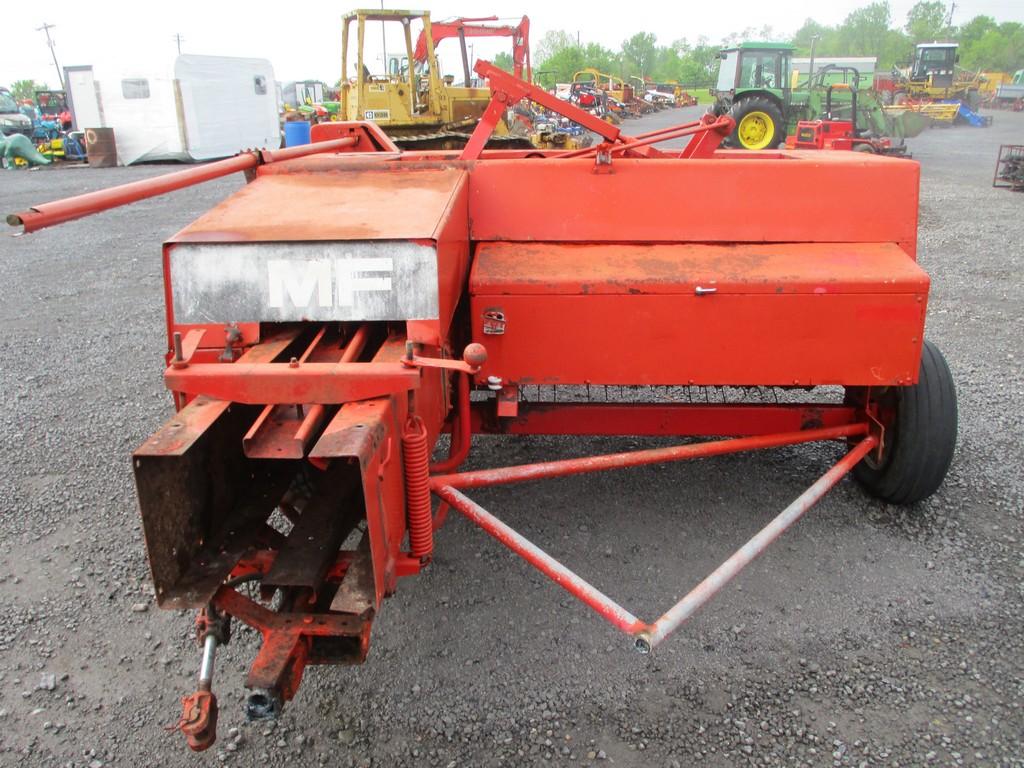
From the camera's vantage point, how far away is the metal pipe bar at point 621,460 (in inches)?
108

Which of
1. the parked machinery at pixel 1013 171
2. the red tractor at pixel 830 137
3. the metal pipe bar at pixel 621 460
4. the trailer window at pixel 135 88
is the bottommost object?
the parked machinery at pixel 1013 171

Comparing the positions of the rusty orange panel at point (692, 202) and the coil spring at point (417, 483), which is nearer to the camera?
the coil spring at point (417, 483)

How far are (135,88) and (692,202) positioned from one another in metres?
21.1

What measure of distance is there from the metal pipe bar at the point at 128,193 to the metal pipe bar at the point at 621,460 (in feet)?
3.98

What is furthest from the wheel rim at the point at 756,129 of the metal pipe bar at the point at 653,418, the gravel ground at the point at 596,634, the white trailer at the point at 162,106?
the metal pipe bar at the point at 653,418

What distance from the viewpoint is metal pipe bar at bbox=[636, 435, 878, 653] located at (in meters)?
2.20

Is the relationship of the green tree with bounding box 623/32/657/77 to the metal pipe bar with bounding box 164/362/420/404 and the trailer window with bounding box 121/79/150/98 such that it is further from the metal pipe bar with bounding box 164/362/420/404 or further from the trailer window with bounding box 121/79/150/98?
the metal pipe bar with bounding box 164/362/420/404

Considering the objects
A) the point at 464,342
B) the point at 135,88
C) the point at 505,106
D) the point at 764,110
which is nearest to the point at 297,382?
the point at 464,342

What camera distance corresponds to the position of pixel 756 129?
17750 mm

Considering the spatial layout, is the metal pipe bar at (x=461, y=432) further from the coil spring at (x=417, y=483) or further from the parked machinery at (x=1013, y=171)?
the parked machinery at (x=1013, y=171)

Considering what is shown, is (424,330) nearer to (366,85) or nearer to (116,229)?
(366,85)

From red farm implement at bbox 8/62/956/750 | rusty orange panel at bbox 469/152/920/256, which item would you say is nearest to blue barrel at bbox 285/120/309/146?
red farm implement at bbox 8/62/956/750

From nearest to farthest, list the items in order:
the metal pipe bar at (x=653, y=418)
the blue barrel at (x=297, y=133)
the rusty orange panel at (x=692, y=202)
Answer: the rusty orange panel at (x=692, y=202) < the metal pipe bar at (x=653, y=418) < the blue barrel at (x=297, y=133)

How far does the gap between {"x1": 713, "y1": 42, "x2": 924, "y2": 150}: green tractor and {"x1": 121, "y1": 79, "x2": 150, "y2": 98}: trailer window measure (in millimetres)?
14124
